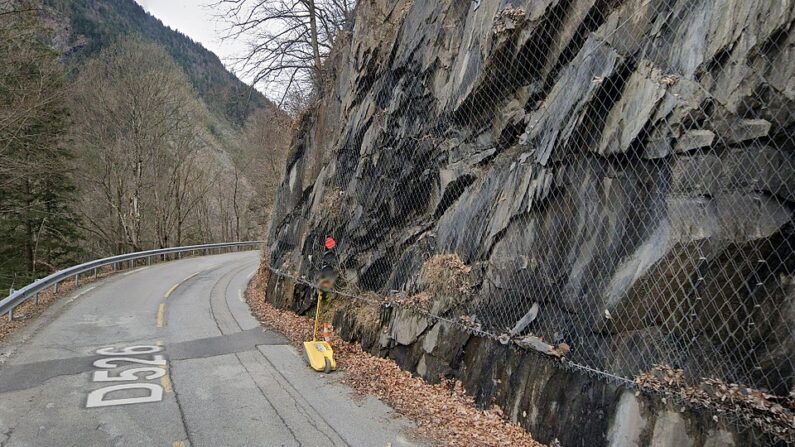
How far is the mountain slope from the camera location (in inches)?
648

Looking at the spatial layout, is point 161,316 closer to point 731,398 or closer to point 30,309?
point 30,309

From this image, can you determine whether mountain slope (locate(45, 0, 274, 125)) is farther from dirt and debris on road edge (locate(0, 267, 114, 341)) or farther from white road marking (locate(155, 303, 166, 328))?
dirt and debris on road edge (locate(0, 267, 114, 341))

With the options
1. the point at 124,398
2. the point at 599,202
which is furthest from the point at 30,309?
the point at 599,202

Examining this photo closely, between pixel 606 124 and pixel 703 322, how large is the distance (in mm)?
2225

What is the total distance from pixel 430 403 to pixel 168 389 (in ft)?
12.1

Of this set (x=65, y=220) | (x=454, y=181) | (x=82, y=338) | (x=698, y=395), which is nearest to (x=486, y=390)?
(x=698, y=395)

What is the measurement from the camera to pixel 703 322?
3.88 metres

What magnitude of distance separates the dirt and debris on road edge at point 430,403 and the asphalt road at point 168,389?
0.29 meters

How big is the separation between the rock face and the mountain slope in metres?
10.1

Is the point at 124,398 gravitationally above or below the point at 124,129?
below

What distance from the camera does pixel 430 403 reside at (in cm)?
589

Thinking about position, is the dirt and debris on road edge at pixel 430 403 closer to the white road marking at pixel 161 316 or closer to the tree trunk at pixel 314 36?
the white road marking at pixel 161 316

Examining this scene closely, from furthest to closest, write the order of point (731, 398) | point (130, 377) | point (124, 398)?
point (130, 377)
point (124, 398)
point (731, 398)

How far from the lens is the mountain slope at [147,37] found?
16.5 m
